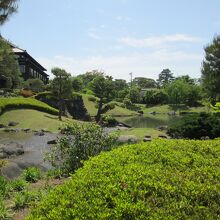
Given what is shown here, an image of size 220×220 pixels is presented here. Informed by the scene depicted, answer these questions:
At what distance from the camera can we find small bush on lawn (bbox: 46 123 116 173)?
33.4 ft

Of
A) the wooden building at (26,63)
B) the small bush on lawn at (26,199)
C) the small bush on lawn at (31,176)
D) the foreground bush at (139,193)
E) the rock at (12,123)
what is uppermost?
the wooden building at (26,63)

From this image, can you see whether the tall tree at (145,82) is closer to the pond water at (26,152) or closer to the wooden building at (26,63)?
the wooden building at (26,63)

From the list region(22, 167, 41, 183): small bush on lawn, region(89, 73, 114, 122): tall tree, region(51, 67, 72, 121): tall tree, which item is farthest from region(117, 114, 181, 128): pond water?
region(22, 167, 41, 183): small bush on lawn

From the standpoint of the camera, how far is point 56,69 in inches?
1518

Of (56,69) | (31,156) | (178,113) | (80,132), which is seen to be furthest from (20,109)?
(178,113)

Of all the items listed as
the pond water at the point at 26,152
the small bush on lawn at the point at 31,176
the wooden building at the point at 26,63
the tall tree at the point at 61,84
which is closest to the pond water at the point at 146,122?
the tall tree at the point at 61,84

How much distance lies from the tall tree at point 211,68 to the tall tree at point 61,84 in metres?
18.3

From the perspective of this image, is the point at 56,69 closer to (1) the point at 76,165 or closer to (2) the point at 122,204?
(1) the point at 76,165

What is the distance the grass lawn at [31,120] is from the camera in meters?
33.2

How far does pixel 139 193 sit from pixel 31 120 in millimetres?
32315

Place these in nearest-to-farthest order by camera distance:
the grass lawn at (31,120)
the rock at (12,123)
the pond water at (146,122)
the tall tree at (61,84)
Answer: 1. the grass lawn at (31,120)
2. the rock at (12,123)
3. the tall tree at (61,84)
4. the pond water at (146,122)

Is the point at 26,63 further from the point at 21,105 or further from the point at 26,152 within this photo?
the point at 26,152

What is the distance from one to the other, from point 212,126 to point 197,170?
12264 mm

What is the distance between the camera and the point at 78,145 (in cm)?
1018
